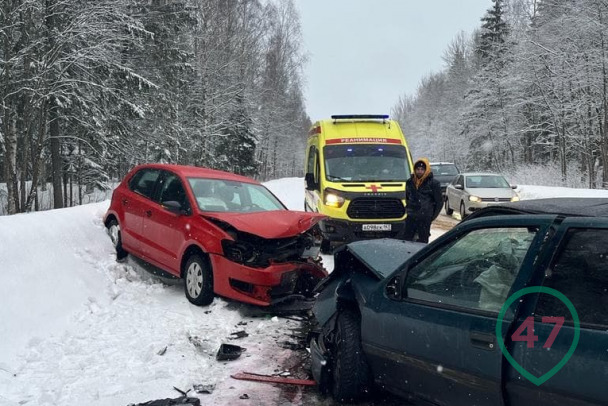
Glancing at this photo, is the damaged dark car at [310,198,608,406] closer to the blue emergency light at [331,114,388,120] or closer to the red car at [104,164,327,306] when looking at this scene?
the red car at [104,164,327,306]

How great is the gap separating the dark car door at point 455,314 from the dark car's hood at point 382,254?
1.01 feet

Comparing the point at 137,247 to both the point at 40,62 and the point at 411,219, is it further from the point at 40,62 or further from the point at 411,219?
the point at 40,62

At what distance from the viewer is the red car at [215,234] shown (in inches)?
230

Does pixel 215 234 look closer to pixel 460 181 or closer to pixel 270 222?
pixel 270 222

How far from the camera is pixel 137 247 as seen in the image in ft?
23.6

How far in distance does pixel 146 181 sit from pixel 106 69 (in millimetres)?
8557

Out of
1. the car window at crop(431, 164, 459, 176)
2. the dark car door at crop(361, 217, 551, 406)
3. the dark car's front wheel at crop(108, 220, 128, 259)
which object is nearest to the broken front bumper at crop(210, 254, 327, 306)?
the dark car's front wheel at crop(108, 220, 128, 259)

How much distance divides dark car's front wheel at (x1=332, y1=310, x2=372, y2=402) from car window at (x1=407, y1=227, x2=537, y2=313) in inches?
28.7

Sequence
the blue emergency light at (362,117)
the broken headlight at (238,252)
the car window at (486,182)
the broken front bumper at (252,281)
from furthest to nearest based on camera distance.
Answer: the car window at (486,182)
the blue emergency light at (362,117)
the broken headlight at (238,252)
the broken front bumper at (252,281)

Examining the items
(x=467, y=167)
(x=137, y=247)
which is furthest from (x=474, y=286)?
(x=467, y=167)

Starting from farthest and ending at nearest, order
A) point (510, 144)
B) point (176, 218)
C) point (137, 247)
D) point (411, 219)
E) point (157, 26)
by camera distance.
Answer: point (510, 144), point (157, 26), point (411, 219), point (137, 247), point (176, 218)

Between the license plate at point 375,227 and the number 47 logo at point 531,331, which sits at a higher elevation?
the number 47 logo at point 531,331

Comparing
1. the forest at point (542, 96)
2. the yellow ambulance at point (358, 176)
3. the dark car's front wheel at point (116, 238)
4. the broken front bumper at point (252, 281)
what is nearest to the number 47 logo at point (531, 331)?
the broken front bumper at point (252, 281)

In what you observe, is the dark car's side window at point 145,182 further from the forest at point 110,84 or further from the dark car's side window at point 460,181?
the dark car's side window at point 460,181
